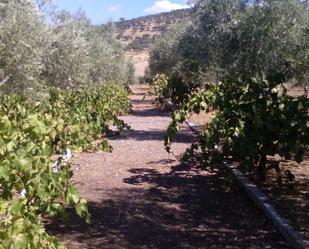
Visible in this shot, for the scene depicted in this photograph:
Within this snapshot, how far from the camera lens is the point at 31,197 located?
3.37m

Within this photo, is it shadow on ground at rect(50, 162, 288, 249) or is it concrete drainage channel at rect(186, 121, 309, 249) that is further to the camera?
shadow on ground at rect(50, 162, 288, 249)

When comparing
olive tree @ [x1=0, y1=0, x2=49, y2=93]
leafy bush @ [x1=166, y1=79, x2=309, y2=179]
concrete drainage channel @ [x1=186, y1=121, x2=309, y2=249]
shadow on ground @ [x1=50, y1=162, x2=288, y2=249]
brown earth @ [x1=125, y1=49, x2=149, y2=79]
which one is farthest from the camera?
brown earth @ [x1=125, y1=49, x2=149, y2=79]

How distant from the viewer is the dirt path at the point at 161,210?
5.46 metres

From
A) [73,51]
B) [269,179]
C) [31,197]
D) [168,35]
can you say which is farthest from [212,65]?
[168,35]

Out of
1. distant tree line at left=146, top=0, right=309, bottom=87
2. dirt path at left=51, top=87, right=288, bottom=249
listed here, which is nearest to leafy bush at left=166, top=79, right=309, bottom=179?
dirt path at left=51, top=87, right=288, bottom=249

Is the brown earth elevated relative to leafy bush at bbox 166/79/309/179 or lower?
elevated

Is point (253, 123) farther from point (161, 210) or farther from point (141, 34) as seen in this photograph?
point (141, 34)

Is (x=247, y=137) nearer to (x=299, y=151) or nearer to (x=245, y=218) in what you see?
(x=299, y=151)

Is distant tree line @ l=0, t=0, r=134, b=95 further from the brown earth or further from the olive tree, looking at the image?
the brown earth

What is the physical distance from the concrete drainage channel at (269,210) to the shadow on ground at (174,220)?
0.31 ft

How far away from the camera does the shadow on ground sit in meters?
5.41

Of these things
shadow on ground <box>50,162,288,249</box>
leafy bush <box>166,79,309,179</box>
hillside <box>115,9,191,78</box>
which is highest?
hillside <box>115,9,191,78</box>

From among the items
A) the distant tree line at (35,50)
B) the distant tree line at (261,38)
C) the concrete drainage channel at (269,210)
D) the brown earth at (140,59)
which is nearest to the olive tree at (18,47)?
the distant tree line at (35,50)

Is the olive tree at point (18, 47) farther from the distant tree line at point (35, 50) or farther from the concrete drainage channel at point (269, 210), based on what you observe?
the concrete drainage channel at point (269, 210)
